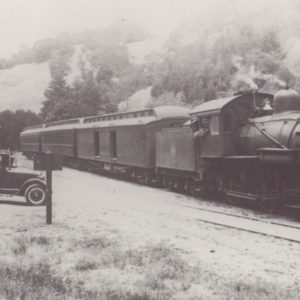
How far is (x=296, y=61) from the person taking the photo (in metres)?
43.1

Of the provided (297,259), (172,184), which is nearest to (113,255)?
(297,259)

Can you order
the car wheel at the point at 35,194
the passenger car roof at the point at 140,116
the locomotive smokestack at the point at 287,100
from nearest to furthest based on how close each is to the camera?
the locomotive smokestack at the point at 287,100 → the car wheel at the point at 35,194 → the passenger car roof at the point at 140,116

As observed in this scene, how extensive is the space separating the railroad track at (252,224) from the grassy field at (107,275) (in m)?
2.21

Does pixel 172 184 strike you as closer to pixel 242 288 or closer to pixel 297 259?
pixel 297 259

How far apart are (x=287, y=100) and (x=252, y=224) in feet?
10.6

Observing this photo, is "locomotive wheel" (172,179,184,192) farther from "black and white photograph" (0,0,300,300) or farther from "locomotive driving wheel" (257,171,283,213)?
"locomotive driving wheel" (257,171,283,213)

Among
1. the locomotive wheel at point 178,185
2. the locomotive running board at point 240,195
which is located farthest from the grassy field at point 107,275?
the locomotive wheel at point 178,185

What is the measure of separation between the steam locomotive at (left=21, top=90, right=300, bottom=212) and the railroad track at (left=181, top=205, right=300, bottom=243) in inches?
42.2

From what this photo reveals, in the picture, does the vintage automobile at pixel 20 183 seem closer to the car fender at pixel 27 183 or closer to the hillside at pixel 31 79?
the car fender at pixel 27 183

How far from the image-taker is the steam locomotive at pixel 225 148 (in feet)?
33.9

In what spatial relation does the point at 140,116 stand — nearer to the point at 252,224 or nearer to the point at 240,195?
the point at 240,195

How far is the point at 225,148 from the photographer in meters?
11.9

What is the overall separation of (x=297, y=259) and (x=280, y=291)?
1780mm

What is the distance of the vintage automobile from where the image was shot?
11781 millimetres
